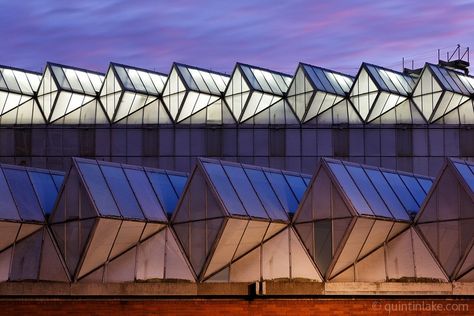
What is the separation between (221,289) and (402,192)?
967 cm

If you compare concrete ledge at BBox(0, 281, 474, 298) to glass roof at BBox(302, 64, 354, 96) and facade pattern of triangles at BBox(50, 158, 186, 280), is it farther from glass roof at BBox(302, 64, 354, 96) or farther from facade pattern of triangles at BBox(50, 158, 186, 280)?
glass roof at BBox(302, 64, 354, 96)

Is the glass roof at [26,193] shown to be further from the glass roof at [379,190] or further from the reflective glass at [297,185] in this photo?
the glass roof at [379,190]

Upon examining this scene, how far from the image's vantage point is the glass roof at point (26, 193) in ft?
164

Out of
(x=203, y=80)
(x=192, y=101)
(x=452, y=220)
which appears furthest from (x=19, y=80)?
(x=452, y=220)

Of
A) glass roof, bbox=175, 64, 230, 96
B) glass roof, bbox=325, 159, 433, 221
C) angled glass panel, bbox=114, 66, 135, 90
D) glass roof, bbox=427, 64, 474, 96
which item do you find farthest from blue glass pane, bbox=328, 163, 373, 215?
angled glass panel, bbox=114, 66, 135, 90

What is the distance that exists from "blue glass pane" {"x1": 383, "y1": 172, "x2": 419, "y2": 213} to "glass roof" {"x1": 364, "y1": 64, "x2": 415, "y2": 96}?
108 ft

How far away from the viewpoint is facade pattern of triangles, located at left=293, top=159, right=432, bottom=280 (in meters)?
48.2

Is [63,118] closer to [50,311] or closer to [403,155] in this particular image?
[403,155]

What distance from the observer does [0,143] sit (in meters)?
84.9

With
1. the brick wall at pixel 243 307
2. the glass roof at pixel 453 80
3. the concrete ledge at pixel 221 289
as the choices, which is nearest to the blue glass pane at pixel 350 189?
the concrete ledge at pixel 221 289

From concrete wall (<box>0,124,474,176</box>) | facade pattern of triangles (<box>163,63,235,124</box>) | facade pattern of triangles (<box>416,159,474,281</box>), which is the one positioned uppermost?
facade pattern of triangles (<box>163,63,235,124</box>)

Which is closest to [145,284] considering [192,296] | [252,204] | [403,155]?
[192,296]

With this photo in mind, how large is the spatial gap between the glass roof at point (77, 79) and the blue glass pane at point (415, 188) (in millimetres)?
37401

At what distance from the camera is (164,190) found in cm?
5222
